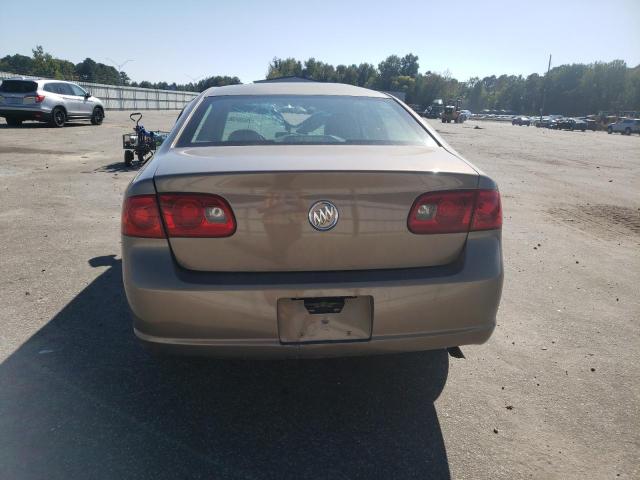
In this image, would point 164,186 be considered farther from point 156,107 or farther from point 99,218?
point 156,107

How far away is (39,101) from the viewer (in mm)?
17875

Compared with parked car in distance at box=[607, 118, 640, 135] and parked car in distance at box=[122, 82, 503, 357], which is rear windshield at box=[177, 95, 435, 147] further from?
parked car in distance at box=[607, 118, 640, 135]

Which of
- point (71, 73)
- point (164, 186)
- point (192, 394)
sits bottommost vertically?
point (192, 394)

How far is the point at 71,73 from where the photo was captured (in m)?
94.2

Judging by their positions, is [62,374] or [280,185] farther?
[62,374]

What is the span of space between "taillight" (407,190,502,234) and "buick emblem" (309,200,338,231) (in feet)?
1.14

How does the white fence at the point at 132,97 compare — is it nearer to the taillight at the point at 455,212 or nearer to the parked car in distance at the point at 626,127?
the taillight at the point at 455,212

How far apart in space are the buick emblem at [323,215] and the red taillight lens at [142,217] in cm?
67

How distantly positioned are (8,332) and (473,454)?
298 cm

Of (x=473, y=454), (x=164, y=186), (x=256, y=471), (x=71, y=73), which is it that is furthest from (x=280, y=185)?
(x=71, y=73)

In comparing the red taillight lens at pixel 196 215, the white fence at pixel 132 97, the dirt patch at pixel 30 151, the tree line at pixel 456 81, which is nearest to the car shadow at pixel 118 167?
the dirt patch at pixel 30 151

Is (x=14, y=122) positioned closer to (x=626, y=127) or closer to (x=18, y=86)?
(x=18, y=86)

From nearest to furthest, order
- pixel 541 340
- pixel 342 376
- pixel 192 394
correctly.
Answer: pixel 192 394 → pixel 342 376 → pixel 541 340

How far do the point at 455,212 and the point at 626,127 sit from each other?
61980 mm
